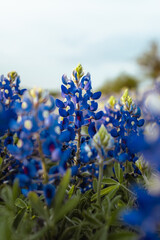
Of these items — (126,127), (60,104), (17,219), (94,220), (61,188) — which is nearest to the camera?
(61,188)

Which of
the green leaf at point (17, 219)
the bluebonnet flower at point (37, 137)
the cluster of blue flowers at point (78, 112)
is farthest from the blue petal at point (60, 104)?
the green leaf at point (17, 219)

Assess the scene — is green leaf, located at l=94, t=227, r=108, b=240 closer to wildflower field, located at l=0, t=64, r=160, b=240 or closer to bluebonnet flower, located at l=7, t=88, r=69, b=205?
wildflower field, located at l=0, t=64, r=160, b=240

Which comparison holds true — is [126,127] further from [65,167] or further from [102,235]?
[102,235]

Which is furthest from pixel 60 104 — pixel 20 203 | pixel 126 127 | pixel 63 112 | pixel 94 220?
pixel 94 220

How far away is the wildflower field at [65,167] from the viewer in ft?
3.14

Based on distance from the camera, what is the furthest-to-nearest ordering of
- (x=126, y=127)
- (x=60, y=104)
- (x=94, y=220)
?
(x=126, y=127)
(x=60, y=104)
(x=94, y=220)

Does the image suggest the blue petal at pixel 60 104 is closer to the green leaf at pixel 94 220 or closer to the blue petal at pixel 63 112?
the blue petal at pixel 63 112

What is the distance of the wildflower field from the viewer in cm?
96

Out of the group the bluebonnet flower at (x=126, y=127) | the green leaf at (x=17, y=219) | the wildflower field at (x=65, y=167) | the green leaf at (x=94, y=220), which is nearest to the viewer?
the wildflower field at (x=65, y=167)

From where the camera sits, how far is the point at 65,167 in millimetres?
1176

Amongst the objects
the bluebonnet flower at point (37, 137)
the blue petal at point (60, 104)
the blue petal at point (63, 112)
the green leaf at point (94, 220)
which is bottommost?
the green leaf at point (94, 220)

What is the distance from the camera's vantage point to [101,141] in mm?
1239

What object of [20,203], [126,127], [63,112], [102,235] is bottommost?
[102,235]

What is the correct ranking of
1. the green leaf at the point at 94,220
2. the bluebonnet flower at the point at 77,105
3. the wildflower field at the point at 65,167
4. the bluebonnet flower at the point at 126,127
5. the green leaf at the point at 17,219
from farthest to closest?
the bluebonnet flower at the point at 126,127
the bluebonnet flower at the point at 77,105
the green leaf at the point at 17,219
the green leaf at the point at 94,220
the wildflower field at the point at 65,167
